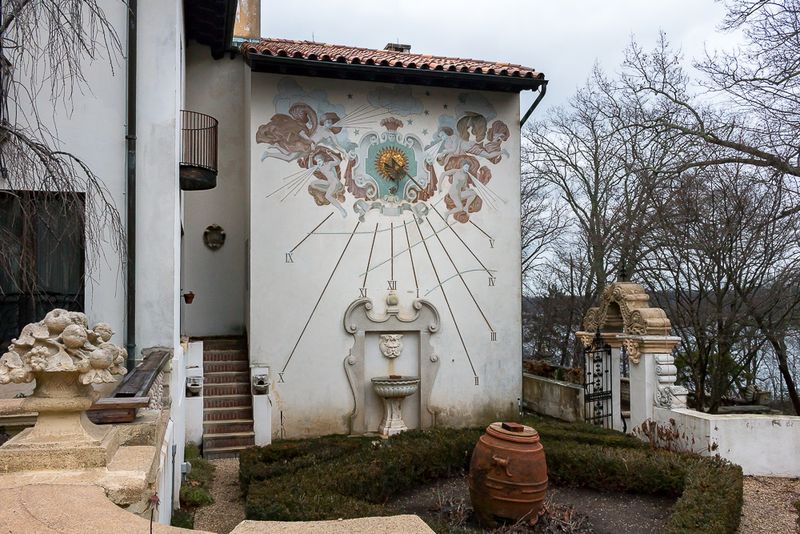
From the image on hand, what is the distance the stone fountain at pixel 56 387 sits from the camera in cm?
329

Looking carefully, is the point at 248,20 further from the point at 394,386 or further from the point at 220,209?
the point at 394,386

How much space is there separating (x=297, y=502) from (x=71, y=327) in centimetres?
384

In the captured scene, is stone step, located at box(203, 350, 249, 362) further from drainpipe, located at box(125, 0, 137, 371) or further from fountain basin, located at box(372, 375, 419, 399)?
drainpipe, located at box(125, 0, 137, 371)

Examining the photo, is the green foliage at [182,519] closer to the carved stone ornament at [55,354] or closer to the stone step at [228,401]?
the carved stone ornament at [55,354]

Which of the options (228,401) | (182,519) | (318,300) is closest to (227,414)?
(228,401)

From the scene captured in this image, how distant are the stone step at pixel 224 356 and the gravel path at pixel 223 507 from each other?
2747 mm

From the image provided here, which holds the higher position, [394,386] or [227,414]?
[394,386]

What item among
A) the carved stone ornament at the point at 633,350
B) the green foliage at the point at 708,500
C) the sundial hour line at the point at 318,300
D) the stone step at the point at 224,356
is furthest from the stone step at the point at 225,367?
the green foliage at the point at 708,500

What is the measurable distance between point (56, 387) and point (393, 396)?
896 centimetres

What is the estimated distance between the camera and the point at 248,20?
14227 mm

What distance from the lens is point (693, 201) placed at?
1237cm

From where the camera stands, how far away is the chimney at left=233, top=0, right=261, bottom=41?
46.5 ft

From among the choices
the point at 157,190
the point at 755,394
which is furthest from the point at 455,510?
the point at 755,394

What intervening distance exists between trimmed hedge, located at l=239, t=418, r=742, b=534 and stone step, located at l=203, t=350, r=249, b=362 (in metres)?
3.09
